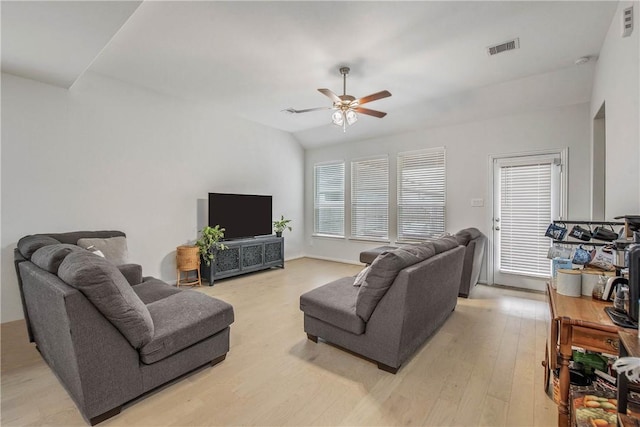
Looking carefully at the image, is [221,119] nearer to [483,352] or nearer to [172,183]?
[172,183]

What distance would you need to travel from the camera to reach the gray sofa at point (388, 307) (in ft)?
6.97

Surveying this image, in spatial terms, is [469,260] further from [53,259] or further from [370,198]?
[53,259]

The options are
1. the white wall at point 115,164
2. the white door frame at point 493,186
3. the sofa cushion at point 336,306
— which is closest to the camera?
the sofa cushion at point 336,306

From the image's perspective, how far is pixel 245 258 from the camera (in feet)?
16.8

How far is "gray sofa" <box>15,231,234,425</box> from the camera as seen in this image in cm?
160

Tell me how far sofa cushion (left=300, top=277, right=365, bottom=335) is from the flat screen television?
284 cm

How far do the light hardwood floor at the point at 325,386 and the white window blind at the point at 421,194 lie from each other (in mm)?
2465

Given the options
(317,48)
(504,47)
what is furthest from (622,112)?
(317,48)

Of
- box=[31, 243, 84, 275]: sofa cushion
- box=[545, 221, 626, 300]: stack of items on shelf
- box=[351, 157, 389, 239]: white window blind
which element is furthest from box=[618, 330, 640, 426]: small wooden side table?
box=[351, 157, 389, 239]: white window blind

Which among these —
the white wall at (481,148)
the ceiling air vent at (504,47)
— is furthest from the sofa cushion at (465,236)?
the ceiling air vent at (504,47)

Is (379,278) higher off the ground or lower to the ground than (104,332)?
higher

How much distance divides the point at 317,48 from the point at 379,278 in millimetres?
2475

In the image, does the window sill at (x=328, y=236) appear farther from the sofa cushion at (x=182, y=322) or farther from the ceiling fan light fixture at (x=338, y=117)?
the sofa cushion at (x=182, y=322)

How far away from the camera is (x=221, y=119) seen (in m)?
5.25
